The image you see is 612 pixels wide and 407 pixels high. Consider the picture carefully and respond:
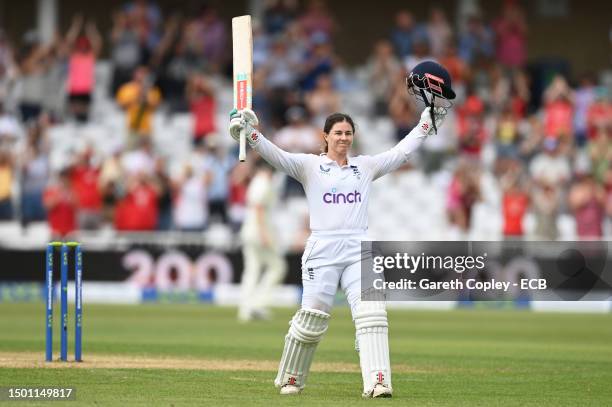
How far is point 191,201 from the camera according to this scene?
2127 cm

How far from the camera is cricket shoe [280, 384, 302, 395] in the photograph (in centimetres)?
880

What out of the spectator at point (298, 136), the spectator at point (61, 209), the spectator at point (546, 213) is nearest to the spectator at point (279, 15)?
the spectator at point (298, 136)

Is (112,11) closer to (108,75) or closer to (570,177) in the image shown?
(108,75)

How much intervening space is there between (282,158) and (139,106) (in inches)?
556

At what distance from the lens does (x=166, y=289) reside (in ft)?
69.8

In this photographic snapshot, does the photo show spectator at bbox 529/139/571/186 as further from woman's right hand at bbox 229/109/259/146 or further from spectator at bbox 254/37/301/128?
woman's right hand at bbox 229/109/259/146

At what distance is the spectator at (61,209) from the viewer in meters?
20.9

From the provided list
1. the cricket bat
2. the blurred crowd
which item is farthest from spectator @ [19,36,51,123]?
the cricket bat

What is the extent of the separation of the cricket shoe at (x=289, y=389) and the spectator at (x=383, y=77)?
14429mm

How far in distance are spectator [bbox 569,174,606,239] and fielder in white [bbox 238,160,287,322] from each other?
5184 mm

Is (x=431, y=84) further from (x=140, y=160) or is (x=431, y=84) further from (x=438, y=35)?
(x=438, y=35)

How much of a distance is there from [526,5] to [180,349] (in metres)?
16.1

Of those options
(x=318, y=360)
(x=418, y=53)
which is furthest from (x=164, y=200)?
(x=318, y=360)

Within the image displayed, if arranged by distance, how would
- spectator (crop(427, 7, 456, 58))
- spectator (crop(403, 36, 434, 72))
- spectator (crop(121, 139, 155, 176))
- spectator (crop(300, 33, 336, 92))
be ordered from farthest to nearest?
1. spectator (crop(427, 7, 456, 58))
2. spectator (crop(300, 33, 336, 92))
3. spectator (crop(403, 36, 434, 72))
4. spectator (crop(121, 139, 155, 176))
